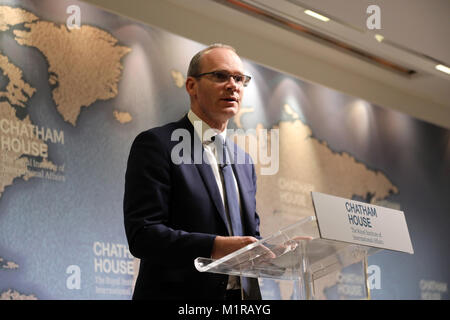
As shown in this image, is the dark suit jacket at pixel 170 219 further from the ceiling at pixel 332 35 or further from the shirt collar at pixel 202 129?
the ceiling at pixel 332 35

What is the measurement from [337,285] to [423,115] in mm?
2570

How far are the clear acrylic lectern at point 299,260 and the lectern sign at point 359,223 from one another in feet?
0.14

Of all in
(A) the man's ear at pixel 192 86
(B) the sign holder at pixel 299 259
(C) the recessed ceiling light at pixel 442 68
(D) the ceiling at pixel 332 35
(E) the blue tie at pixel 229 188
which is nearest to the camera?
(B) the sign holder at pixel 299 259

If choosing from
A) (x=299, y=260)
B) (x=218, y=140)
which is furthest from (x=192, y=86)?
(x=299, y=260)

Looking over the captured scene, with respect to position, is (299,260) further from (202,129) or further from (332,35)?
(332,35)

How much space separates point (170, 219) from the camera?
7.69 ft

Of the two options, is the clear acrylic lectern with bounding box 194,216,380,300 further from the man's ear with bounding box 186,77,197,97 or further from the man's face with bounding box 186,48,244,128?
the man's ear with bounding box 186,77,197,97

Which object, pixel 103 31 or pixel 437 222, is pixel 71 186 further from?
pixel 437 222

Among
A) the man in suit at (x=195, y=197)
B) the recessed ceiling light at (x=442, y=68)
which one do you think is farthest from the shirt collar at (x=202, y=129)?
the recessed ceiling light at (x=442, y=68)

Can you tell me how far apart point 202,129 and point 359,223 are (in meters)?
0.78

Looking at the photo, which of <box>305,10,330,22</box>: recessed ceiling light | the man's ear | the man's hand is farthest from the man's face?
<box>305,10,330,22</box>: recessed ceiling light

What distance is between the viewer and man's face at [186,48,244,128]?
99.7 inches

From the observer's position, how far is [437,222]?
7777mm

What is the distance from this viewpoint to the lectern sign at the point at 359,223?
187 centimetres
